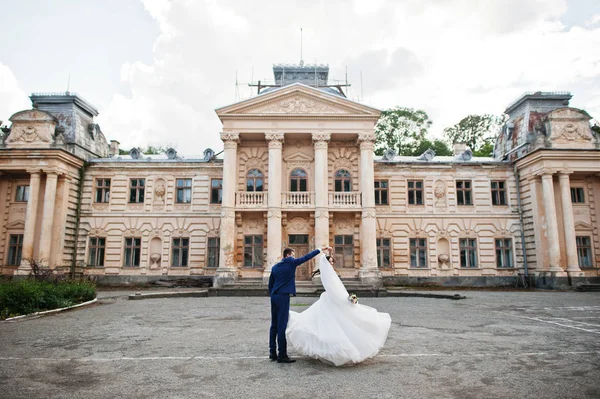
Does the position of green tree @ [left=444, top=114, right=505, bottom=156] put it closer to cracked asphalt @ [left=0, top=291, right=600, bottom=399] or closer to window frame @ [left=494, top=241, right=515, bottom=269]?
window frame @ [left=494, top=241, right=515, bottom=269]

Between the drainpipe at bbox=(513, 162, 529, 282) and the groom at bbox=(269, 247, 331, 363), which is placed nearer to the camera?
the groom at bbox=(269, 247, 331, 363)

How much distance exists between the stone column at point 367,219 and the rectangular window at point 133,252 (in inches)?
621

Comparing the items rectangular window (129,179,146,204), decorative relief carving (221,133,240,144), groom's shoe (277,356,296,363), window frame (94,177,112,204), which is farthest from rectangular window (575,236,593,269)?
window frame (94,177,112,204)

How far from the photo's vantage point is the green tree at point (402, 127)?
4642 centimetres

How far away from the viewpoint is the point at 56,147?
27.1 meters

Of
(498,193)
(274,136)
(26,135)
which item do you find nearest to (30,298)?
(274,136)

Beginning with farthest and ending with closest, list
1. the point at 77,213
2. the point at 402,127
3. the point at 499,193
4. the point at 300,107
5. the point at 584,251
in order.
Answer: the point at 402,127 → the point at 499,193 → the point at 77,213 → the point at 584,251 → the point at 300,107

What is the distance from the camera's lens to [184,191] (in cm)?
2975

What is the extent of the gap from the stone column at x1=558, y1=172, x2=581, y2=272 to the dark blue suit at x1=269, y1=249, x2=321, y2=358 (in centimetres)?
2535

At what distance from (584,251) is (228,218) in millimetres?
24211

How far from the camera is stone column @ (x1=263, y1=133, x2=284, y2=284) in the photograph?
25281mm

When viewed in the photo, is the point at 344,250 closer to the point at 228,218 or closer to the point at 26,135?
the point at 228,218

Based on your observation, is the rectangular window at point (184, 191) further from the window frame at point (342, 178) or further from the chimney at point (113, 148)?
the window frame at point (342, 178)

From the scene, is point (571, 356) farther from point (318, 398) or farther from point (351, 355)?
point (318, 398)
